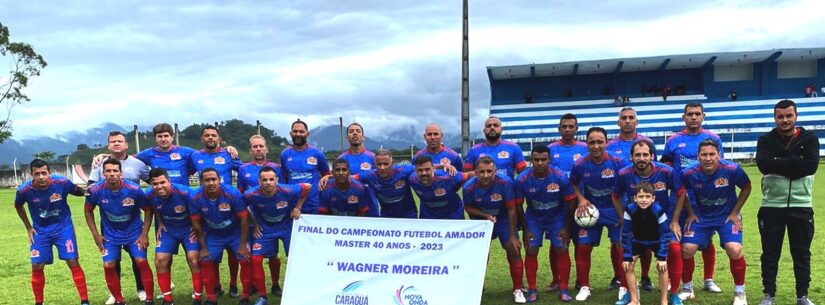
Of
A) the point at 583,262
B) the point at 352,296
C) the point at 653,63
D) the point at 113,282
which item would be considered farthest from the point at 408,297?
the point at 653,63

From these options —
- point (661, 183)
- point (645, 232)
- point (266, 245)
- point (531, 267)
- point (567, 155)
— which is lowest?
point (531, 267)

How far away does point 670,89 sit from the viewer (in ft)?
138

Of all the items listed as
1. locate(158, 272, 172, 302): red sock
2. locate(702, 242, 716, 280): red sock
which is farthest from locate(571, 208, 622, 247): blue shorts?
locate(158, 272, 172, 302): red sock

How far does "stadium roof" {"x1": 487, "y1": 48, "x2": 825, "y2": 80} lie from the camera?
38344mm

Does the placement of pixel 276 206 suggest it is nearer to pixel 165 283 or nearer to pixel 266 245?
pixel 266 245

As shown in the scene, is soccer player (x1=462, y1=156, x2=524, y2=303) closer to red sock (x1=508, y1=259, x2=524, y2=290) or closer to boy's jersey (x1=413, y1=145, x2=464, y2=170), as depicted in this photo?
red sock (x1=508, y1=259, x2=524, y2=290)

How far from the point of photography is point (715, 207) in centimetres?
517

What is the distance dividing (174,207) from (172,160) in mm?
995

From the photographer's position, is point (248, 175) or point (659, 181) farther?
point (248, 175)

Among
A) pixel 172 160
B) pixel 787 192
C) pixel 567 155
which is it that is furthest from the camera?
pixel 172 160

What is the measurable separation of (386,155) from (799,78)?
4588cm

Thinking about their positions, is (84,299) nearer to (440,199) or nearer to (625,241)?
(440,199)

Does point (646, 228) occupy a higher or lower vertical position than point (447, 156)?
lower

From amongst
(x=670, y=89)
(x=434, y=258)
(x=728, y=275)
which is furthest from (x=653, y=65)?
(x=434, y=258)
